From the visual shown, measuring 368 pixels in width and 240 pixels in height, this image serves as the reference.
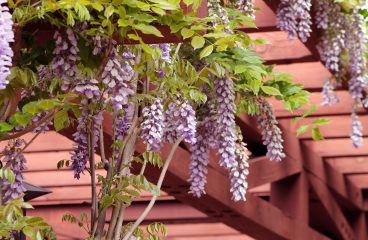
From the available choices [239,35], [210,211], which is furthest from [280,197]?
[239,35]

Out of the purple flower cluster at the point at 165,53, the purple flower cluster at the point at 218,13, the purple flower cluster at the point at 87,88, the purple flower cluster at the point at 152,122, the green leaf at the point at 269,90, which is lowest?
the purple flower cluster at the point at 87,88

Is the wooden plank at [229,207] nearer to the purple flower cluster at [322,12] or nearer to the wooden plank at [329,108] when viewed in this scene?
the wooden plank at [329,108]

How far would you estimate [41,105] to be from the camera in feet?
9.16

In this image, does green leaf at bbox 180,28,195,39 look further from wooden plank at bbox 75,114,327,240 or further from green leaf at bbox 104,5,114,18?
wooden plank at bbox 75,114,327,240

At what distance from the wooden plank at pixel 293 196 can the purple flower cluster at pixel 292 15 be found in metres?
2.48

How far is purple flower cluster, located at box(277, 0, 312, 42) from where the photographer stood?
16.2 ft

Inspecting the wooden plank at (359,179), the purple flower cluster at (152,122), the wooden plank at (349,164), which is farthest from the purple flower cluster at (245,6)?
the wooden plank at (359,179)

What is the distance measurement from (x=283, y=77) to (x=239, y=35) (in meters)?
0.62

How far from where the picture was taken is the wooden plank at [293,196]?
291 inches

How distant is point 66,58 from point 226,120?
1097 mm

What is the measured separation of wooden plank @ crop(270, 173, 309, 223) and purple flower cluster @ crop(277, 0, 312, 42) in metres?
2.48

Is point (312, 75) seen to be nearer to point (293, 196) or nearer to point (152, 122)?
point (293, 196)

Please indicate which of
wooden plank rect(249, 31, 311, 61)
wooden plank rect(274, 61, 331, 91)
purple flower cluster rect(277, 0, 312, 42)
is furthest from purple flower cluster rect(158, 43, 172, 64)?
wooden plank rect(274, 61, 331, 91)

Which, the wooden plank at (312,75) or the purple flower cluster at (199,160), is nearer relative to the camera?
the purple flower cluster at (199,160)
